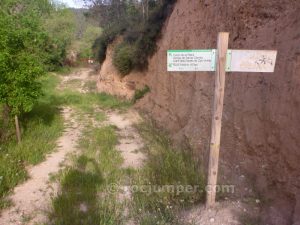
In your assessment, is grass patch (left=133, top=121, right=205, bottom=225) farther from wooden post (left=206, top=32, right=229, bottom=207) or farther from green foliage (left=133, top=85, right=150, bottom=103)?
green foliage (left=133, top=85, right=150, bottom=103)

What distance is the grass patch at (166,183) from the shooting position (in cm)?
391

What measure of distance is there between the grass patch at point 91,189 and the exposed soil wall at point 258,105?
1.91 meters

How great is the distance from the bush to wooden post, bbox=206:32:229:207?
9712 millimetres

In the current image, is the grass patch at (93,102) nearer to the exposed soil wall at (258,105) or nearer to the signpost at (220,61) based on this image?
the exposed soil wall at (258,105)

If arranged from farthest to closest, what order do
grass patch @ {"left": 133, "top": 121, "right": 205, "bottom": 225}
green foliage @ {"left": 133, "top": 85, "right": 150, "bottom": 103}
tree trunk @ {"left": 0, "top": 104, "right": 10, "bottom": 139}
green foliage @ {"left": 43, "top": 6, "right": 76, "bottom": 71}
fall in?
1. green foliage @ {"left": 43, "top": 6, "right": 76, "bottom": 71}
2. green foliage @ {"left": 133, "top": 85, "right": 150, "bottom": 103}
3. tree trunk @ {"left": 0, "top": 104, "right": 10, "bottom": 139}
4. grass patch @ {"left": 133, "top": 121, "right": 205, "bottom": 225}

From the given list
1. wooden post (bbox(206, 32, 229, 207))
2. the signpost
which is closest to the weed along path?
wooden post (bbox(206, 32, 229, 207))

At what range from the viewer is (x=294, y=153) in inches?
145

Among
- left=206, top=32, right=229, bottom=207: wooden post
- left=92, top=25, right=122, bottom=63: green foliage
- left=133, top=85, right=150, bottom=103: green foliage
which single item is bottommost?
left=133, top=85, right=150, bottom=103: green foliage

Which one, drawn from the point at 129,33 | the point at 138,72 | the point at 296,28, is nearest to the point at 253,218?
the point at 296,28

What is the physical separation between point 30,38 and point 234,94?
567cm

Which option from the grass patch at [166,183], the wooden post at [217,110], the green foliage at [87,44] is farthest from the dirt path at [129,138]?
the green foliage at [87,44]

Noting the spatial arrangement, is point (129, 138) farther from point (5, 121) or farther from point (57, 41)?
point (57, 41)

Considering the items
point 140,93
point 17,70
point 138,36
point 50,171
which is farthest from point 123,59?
point 50,171

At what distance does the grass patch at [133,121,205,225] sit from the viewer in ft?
12.8
